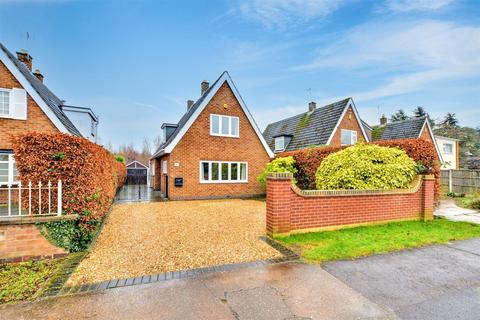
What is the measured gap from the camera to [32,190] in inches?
196

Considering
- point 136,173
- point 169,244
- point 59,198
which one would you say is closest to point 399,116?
point 136,173

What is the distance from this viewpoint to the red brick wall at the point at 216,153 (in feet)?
45.6

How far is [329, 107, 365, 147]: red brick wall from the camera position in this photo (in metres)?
18.3

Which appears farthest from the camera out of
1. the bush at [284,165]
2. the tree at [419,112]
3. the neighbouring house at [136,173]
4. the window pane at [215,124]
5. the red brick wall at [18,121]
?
the tree at [419,112]

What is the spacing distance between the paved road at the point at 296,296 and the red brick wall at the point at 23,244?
77.6 inches

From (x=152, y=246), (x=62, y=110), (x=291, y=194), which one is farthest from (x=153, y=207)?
(x=62, y=110)

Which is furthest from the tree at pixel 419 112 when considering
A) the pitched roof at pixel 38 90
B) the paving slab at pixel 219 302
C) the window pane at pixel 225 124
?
the pitched roof at pixel 38 90

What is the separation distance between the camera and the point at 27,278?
3904 millimetres

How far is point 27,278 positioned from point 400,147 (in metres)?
12.2

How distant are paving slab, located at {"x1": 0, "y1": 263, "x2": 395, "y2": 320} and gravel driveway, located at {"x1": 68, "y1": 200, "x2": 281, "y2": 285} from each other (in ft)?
2.19

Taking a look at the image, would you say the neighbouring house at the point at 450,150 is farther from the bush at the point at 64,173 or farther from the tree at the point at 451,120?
the bush at the point at 64,173

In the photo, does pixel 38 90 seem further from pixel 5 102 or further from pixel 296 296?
pixel 296 296

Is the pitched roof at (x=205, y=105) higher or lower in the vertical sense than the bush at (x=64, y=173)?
higher

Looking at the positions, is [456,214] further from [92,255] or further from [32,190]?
[32,190]
